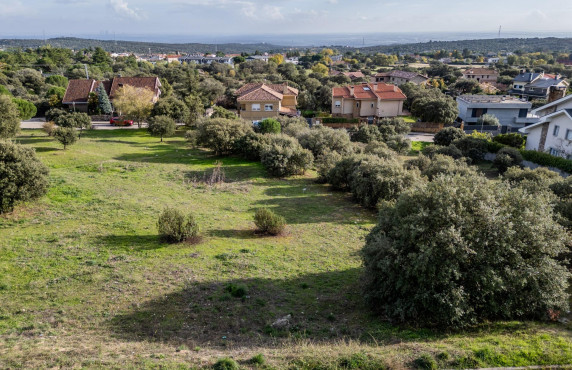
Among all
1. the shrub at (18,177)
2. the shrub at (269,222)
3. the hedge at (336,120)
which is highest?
the shrub at (18,177)

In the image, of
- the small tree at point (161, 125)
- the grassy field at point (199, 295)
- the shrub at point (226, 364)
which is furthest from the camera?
the small tree at point (161, 125)

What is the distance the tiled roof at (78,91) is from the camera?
5444 centimetres

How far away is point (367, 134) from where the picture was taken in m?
41.7

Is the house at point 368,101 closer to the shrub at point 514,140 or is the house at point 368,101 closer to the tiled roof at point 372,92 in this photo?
the tiled roof at point 372,92

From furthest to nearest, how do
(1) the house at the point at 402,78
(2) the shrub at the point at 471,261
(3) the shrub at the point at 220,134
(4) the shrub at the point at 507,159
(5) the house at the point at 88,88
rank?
(1) the house at the point at 402,78
(5) the house at the point at 88,88
(3) the shrub at the point at 220,134
(4) the shrub at the point at 507,159
(2) the shrub at the point at 471,261

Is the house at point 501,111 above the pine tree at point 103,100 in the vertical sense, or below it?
below

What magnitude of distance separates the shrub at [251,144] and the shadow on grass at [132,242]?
58.3 ft

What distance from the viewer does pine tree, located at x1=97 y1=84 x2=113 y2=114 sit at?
53344 mm

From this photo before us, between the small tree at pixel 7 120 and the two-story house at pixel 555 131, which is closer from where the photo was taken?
the small tree at pixel 7 120

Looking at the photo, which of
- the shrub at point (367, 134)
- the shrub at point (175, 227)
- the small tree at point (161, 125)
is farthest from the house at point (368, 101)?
the shrub at point (175, 227)

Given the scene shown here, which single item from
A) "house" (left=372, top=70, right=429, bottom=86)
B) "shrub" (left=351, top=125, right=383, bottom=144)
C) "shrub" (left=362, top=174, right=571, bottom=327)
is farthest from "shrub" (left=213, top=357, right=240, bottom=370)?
"house" (left=372, top=70, right=429, bottom=86)

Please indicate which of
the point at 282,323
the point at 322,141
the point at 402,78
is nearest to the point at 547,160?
the point at 322,141

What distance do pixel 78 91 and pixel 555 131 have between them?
5943 centimetres

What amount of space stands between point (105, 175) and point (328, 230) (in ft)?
54.3
